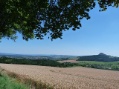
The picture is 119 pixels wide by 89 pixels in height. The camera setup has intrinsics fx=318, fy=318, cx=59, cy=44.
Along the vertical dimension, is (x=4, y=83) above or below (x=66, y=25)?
below

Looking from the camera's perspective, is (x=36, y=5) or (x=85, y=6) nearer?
(x=85, y=6)

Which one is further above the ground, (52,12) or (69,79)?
(52,12)

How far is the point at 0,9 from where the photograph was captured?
2314 cm

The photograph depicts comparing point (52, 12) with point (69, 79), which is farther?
point (69, 79)

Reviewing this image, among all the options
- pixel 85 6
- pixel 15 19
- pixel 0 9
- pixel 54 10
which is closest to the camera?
pixel 85 6

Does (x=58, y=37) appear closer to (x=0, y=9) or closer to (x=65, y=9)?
(x=65, y=9)

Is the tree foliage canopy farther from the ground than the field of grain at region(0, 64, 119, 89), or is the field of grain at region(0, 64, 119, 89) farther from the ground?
the tree foliage canopy

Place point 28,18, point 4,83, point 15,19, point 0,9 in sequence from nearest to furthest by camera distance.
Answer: point 4,83 → point 28,18 → point 15,19 → point 0,9

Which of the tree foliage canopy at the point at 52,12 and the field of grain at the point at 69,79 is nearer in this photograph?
the tree foliage canopy at the point at 52,12

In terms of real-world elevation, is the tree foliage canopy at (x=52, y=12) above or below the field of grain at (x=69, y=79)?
above

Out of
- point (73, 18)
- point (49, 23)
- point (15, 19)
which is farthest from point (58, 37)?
point (15, 19)

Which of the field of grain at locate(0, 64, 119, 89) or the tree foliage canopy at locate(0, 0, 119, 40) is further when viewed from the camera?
the field of grain at locate(0, 64, 119, 89)

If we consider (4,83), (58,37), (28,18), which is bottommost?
(4,83)

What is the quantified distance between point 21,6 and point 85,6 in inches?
158
